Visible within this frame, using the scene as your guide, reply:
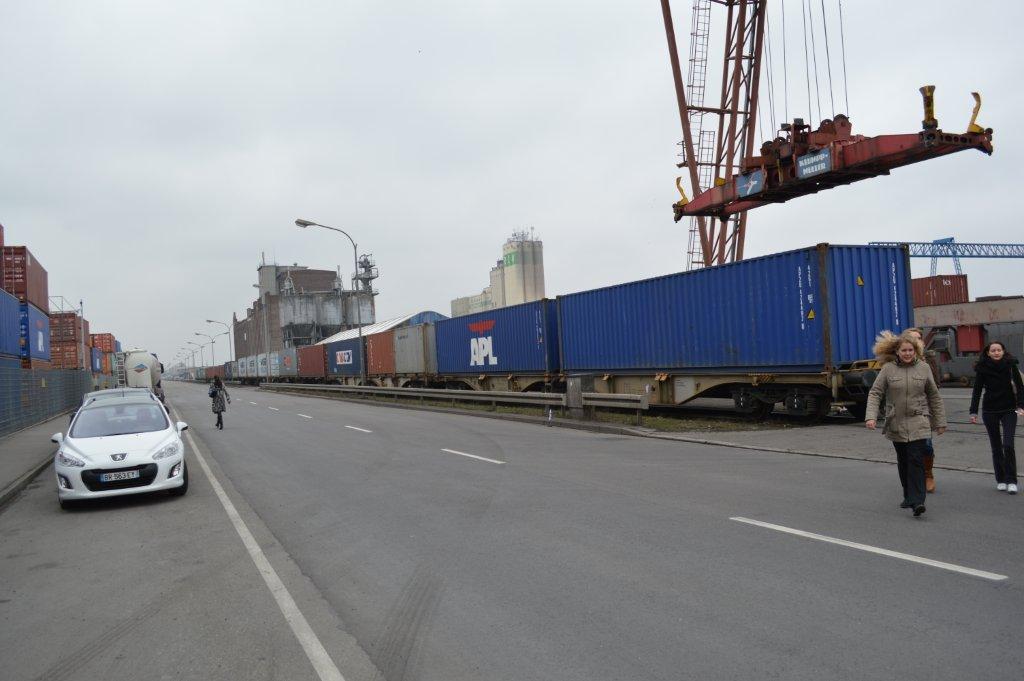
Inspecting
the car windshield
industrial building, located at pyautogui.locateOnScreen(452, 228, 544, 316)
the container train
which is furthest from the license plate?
industrial building, located at pyautogui.locateOnScreen(452, 228, 544, 316)

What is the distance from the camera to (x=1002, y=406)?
712 centimetres

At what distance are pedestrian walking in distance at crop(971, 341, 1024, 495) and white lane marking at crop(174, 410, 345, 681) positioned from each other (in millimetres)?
6737

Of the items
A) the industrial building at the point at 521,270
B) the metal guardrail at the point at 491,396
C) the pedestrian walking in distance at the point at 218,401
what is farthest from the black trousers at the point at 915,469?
the industrial building at the point at 521,270

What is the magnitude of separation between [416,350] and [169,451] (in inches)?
920

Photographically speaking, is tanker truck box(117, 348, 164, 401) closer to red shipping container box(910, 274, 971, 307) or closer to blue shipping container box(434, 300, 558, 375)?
blue shipping container box(434, 300, 558, 375)

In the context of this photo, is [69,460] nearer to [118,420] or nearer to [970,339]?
[118,420]

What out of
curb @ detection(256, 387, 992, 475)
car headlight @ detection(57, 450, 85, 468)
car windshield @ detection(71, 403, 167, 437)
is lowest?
curb @ detection(256, 387, 992, 475)

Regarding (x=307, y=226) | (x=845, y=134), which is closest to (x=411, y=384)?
(x=307, y=226)

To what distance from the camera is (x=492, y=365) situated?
1001 inches

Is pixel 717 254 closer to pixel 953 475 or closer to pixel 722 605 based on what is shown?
pixel 953 475

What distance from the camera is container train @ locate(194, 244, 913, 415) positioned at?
13898 millimetres

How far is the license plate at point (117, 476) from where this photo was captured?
8430mm

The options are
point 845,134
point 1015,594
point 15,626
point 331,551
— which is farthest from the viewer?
point 845,134

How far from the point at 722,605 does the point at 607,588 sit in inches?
31.5
